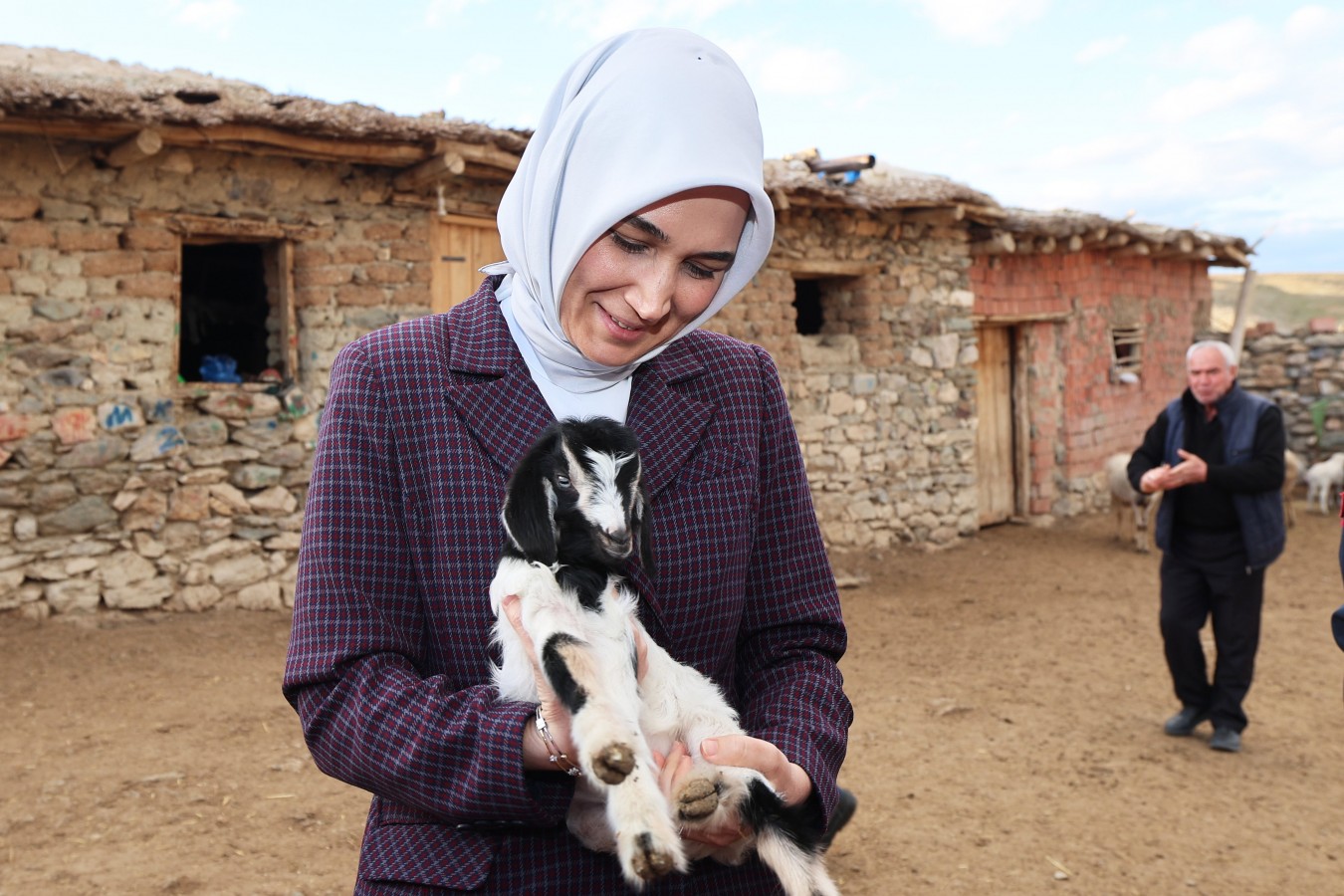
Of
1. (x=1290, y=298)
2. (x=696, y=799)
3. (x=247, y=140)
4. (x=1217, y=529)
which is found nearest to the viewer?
(x=696, y=799)

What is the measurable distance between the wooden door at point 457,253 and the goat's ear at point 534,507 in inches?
291

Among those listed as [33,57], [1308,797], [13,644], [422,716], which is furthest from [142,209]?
[1308,797]

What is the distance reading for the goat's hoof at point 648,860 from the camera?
1250mm

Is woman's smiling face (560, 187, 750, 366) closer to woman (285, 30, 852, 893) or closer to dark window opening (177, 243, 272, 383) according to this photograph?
woman (285, 30, 852, 893)

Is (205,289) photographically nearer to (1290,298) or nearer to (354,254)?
(354,254)

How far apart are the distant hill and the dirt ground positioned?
35348 millimetres

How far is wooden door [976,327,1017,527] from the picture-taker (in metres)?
13.5

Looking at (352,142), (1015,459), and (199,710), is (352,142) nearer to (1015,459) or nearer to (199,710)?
(199,710)

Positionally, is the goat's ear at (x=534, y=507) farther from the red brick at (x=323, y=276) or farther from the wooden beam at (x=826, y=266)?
the wooden beam at (x=826, y=266)

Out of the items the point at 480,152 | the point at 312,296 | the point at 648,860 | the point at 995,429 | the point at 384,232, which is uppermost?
the point at 480,152

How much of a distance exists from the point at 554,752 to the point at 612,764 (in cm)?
11

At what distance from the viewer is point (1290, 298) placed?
44188 millimetres

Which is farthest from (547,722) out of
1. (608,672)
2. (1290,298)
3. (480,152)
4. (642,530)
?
(1290,298)

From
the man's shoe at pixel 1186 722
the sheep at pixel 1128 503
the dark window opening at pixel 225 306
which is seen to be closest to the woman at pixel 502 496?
the man's shoe at pixel 1186 722
